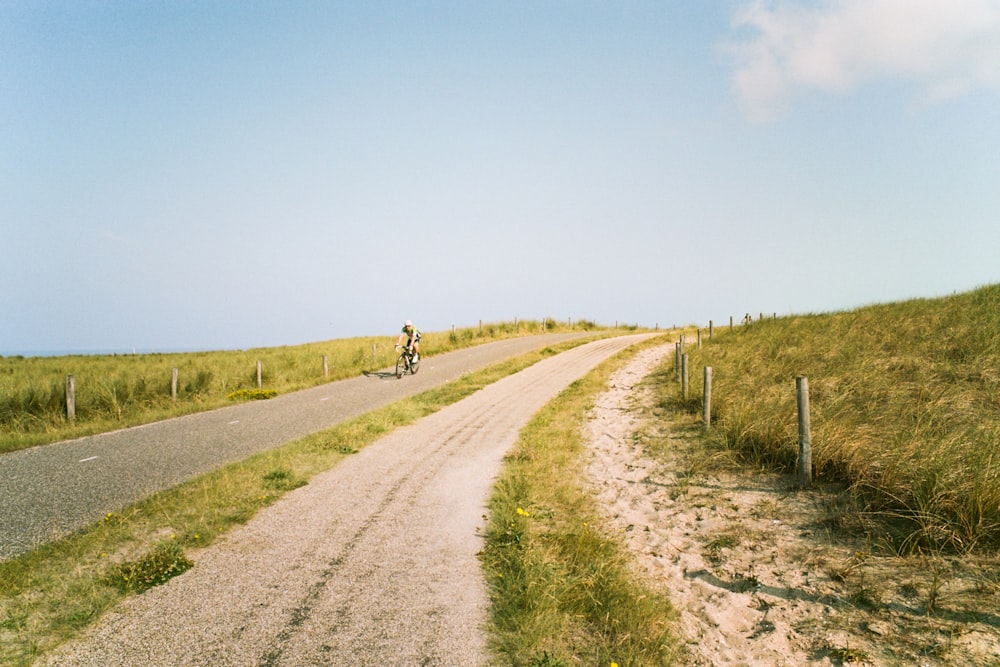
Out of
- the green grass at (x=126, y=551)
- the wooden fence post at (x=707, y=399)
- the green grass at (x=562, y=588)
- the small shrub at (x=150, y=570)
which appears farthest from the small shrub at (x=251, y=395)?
the wooden fence post at (x=707, y=399)

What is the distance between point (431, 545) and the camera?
5.77 metres

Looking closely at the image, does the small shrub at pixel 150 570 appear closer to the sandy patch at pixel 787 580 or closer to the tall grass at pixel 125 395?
the sandy patch at pixel 787 580

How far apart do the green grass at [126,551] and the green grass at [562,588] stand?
3.47 metres

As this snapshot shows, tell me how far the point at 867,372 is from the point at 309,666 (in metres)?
11.2

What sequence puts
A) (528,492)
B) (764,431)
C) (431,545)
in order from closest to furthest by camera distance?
1. (431,545)
2. (528,492)
3. (764,431)

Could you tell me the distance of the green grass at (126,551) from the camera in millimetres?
4148

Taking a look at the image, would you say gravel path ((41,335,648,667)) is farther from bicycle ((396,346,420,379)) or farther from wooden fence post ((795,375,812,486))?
bicycle ((396,346,420,379))

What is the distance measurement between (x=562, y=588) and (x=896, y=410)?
21.9ft

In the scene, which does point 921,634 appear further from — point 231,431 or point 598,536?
point 231,431

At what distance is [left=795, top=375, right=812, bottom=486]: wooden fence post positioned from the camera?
270 inches

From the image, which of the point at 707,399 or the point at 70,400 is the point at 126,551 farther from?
the point at 70,400

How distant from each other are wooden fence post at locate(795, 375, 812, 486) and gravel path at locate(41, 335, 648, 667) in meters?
4.69

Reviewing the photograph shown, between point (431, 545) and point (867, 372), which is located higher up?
point (867, 372)

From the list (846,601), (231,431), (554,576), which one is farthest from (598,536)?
(231,431)
